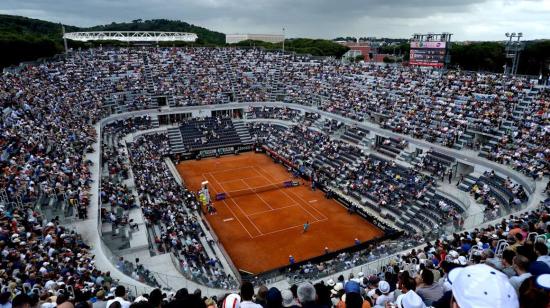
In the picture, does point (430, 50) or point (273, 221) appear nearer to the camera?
point (273, 221)

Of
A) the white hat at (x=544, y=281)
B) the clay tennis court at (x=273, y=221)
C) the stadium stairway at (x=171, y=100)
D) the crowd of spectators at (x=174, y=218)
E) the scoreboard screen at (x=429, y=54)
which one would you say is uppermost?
the scoreboard screen at (x=429, y=54)

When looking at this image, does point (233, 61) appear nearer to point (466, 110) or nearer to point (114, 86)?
point (114, 86)

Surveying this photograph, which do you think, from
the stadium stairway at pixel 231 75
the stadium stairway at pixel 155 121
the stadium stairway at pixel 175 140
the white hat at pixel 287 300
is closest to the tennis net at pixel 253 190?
the stadium stairway at pixel 175 140

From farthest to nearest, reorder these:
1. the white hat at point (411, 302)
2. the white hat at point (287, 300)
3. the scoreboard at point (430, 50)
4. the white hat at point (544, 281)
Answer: the scoreboard at point (430, 50), the white hat at point (287, 300), the white hat at point (411, 302), the white hat at point (544, 281)

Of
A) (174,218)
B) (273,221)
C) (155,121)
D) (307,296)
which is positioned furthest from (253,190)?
(307,296)

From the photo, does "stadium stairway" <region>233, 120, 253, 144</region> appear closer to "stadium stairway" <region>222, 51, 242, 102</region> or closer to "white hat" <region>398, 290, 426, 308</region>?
"stadium stairway" <region>222, 51, 242, 102</region>

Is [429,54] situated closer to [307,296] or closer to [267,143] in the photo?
[267,143]

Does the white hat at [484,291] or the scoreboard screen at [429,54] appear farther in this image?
the scoreboard screen at [429,54]

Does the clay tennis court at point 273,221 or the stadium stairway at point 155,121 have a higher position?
the stadium stairway at point 155,121

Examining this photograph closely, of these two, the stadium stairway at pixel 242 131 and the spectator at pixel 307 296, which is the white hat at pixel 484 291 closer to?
the spectator at pixel 307 296
